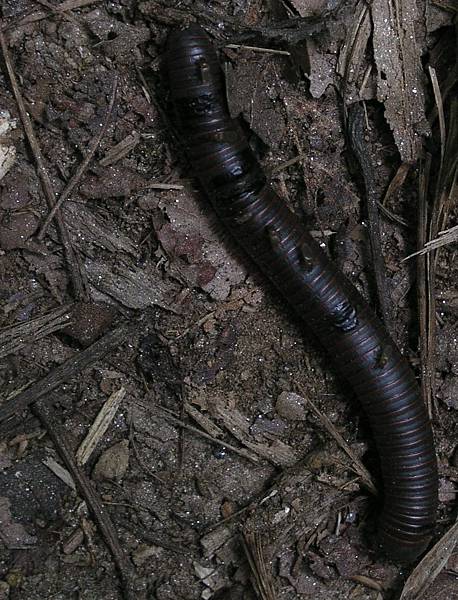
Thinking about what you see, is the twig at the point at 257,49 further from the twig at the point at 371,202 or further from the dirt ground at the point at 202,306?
the twig at the point at 371,202

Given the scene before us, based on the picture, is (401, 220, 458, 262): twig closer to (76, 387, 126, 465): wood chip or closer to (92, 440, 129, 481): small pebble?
(76, 387, 126, 465): wood chip

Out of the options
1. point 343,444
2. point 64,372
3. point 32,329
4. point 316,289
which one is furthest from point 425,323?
point 32,329

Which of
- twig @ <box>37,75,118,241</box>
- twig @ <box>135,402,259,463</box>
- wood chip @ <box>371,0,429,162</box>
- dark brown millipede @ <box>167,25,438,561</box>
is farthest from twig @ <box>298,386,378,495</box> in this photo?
twig @ <box>37,75,118,241</box>

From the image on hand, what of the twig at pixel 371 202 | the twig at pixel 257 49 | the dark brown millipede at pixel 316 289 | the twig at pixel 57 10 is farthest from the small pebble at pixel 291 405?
the twig at pixel 57 10

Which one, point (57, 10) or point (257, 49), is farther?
point (257, 49)

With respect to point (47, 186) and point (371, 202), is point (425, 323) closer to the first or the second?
point (371, 202)
